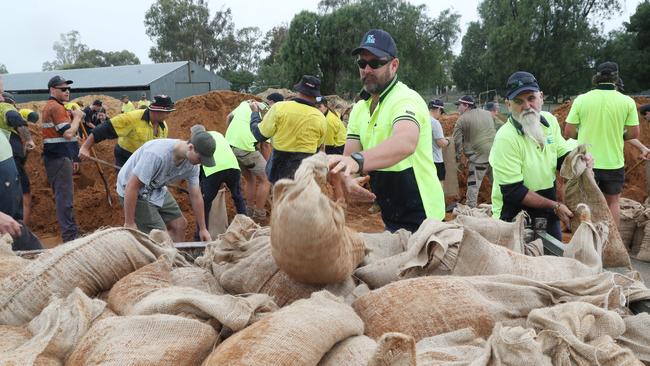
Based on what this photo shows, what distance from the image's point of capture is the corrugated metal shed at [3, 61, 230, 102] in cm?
3381

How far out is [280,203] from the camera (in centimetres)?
157

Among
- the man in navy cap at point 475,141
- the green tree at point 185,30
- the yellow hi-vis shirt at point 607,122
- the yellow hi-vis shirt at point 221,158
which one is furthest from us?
the green tree at point 185,30

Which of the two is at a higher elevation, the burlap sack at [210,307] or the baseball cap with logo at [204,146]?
the baseball cap with logo at [204,146]

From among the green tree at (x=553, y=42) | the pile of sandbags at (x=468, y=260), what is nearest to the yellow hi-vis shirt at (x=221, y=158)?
the pile of sandbags at (x=468, y=260)

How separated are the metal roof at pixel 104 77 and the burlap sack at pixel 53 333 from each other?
35.1 metres

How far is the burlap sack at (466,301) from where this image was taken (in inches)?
60.8

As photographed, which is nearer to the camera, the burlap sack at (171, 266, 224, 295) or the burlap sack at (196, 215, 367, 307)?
the burlap sack at (196, 215, 367, 307)

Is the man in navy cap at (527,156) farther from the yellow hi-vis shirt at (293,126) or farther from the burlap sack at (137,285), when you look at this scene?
the yellow hi-vis shirt at (293,126)

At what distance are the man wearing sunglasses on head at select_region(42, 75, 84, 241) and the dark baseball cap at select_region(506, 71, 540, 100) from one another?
5350 mm

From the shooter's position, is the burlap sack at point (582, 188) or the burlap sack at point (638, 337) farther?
the burlap sack at point (582, 188)

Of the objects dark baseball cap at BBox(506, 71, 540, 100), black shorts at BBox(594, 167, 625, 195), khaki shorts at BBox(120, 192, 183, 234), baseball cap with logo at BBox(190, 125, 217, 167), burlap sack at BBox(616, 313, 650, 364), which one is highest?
dark baseball cap at BBox(506, 71, 540, 100)

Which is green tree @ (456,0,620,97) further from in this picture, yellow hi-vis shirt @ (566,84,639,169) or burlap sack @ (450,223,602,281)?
burlap sack @ (450,223,602,281)

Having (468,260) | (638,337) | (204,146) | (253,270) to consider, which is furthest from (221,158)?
(638,337)

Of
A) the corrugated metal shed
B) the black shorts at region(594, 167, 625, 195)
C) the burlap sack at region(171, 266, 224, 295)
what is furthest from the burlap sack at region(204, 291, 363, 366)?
the corrugated metal shed
